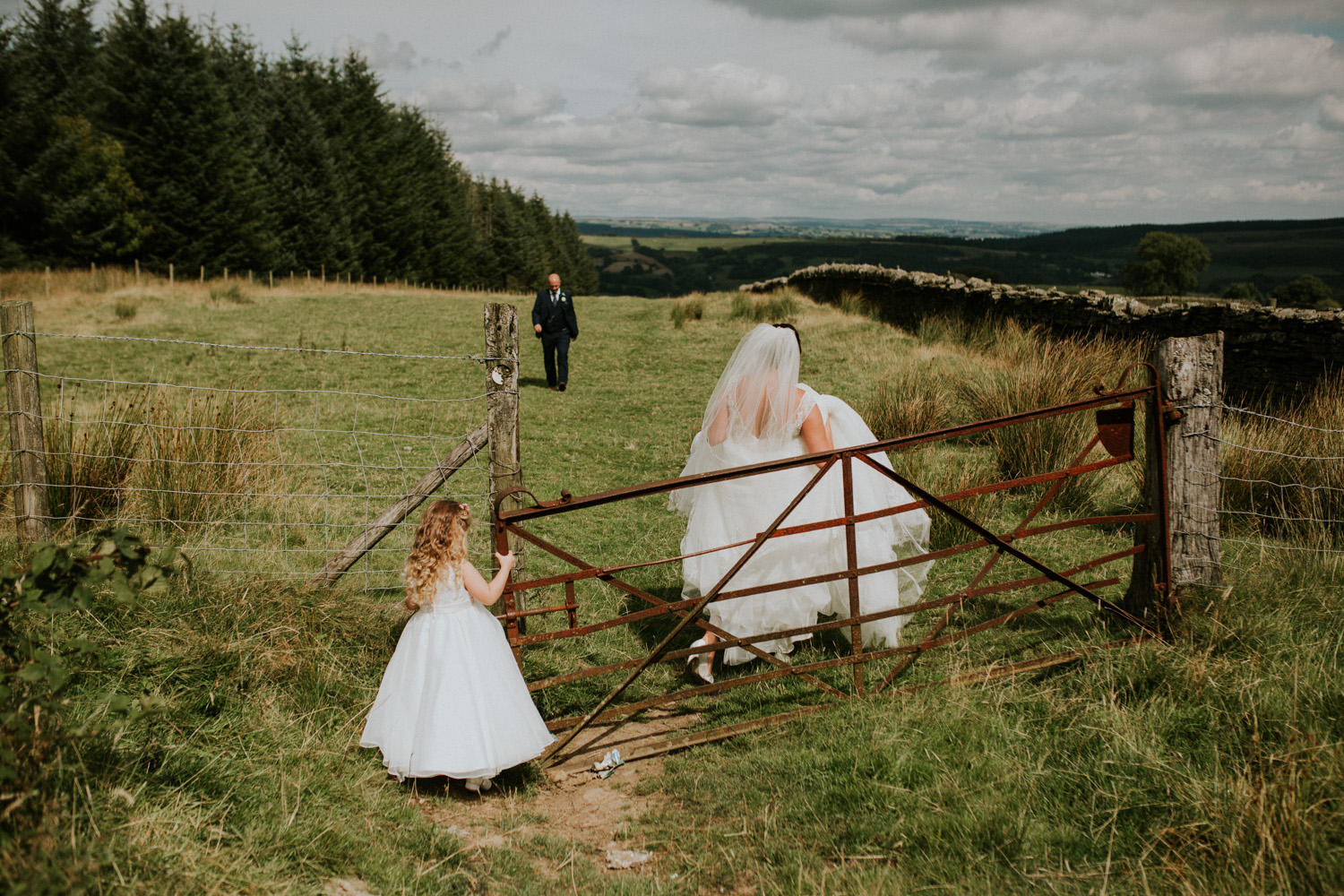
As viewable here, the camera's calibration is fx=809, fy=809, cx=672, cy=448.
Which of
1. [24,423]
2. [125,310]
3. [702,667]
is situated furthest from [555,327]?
[125,310]

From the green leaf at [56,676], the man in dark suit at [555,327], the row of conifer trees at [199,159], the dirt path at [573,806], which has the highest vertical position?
the row of conifer trees at [199,159]

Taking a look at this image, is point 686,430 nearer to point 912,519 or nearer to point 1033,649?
point 912,519

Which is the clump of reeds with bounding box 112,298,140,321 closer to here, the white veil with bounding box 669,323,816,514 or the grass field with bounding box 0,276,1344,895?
the grass field with bounding box 0,276,1344,895

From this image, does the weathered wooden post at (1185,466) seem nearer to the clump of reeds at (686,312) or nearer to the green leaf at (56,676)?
the green leaf at (56,676)

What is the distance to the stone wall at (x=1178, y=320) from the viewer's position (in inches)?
386

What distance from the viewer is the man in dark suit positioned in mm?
12883

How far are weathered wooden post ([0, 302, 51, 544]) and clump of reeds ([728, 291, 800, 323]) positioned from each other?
55.1ft

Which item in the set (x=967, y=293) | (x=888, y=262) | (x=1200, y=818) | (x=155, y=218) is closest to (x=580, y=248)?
(x=888, y=262)

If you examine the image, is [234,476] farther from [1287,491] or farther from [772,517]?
[1287,491]

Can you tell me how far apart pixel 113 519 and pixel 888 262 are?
110194mm

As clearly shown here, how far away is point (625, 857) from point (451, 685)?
989 mm

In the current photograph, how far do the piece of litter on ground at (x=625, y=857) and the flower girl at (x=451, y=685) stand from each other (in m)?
0.58

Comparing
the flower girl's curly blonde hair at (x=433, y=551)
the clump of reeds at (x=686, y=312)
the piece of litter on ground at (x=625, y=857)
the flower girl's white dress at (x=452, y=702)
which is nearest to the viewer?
the piece of litter on ground at (x=625, y=857)

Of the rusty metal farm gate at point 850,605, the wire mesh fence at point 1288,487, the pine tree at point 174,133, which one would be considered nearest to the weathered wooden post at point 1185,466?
the rusty metal farm gate at point 850,605
